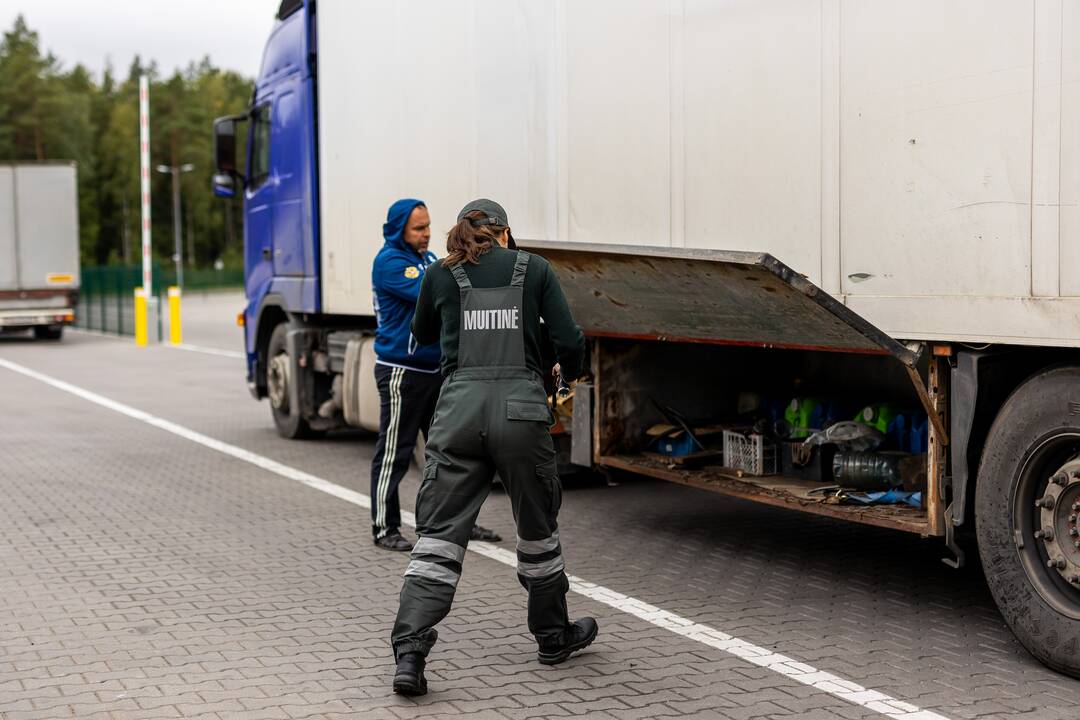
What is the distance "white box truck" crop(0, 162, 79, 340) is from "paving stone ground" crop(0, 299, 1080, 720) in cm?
1949

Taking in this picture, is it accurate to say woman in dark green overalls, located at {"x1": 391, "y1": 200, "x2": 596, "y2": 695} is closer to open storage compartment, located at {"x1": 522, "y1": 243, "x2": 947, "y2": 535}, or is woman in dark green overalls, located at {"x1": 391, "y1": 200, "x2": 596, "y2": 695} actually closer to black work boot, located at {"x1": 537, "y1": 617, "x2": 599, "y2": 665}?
black work boot, located at {"x1": 537, "y1": 617, "x2": 599, "y2": 665}

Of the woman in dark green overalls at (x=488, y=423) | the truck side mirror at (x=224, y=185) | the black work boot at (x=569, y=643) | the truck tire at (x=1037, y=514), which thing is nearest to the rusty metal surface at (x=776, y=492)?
the truck tire at (x=1037, y=514)

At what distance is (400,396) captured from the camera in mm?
7852

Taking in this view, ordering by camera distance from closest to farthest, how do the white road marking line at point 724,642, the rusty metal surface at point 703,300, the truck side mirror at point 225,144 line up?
the white road marking line at point 724,642, the rusty metal surface at point 703,300, the truck side mirror at point 225,144

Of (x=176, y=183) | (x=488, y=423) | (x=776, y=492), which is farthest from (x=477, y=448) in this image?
(x=176, y=183)

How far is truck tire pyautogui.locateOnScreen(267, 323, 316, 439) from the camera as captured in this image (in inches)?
501

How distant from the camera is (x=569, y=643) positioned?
5.55 meters

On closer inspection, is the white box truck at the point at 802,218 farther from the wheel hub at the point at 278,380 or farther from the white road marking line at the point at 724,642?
the wheel hub at the point at 278,380

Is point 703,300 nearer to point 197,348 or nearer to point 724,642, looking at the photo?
point 724,642

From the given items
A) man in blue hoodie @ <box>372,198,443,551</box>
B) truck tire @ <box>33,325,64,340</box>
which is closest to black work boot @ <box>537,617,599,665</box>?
man in blue hoodie @ <box>372,198,443,551</box>

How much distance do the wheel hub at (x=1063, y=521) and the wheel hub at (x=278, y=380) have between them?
843 centimetres

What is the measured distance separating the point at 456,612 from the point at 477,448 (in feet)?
4.60

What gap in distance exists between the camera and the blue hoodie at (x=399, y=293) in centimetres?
764

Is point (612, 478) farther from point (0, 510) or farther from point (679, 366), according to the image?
point (0, 510)
